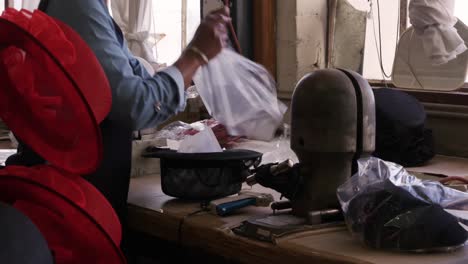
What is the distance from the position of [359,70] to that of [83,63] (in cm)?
159

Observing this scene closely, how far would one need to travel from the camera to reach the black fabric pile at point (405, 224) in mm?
1145

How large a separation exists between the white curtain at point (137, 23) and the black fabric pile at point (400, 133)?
46.9 inches

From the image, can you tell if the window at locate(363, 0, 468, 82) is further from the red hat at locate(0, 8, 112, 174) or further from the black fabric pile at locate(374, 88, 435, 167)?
the red hat at locate(0, 8, 112, 174)

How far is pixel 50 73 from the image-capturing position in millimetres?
1166

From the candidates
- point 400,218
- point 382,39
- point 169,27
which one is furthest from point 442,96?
point 169,27

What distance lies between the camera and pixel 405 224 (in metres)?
1.15

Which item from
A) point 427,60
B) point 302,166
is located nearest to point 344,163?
point 302,166

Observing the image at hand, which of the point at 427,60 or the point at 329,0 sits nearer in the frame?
the point at 427,60

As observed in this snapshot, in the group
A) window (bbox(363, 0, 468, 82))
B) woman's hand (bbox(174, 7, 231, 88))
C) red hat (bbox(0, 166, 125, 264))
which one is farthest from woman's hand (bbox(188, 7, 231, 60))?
window (bbox(363, 0, 468, 82))

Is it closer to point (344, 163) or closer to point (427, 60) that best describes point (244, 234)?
point (344, 163)

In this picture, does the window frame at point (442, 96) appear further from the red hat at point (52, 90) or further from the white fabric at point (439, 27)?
the red hat at point (52, 90)

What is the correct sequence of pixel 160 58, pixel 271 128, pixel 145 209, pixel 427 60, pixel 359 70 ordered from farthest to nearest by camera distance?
pixel 160 58, pixel 359 70, pixel 427 60, pixel 271 128, pixel 145 209

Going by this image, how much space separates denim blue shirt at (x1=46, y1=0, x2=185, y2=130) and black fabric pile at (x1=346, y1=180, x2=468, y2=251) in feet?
1.71

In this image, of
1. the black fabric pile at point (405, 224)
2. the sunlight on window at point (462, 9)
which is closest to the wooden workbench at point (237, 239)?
the black fabric pile at point (405, 224)
